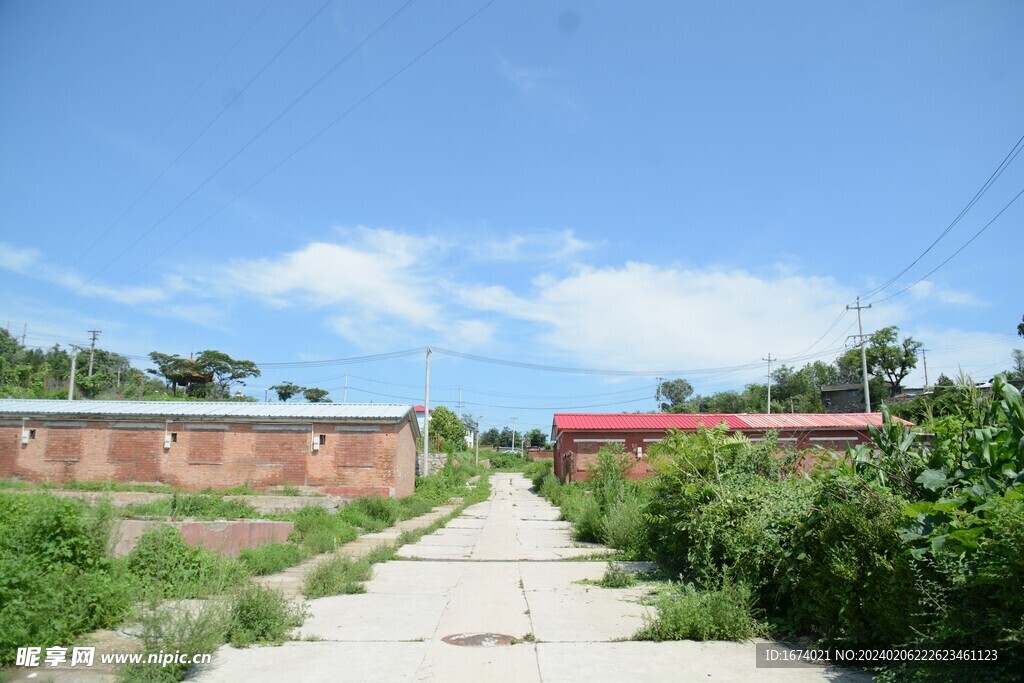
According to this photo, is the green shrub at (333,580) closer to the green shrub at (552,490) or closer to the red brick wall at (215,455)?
the red brick wall at (215,455)

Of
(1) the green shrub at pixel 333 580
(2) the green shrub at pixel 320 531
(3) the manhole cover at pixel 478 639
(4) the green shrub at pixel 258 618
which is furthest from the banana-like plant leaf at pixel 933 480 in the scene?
(2) the green shrub at pixel 320 531

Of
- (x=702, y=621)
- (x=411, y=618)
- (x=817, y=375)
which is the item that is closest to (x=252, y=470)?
→ (x=411, y=618)

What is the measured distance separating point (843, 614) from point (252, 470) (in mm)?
23080

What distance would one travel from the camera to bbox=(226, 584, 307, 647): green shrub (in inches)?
274

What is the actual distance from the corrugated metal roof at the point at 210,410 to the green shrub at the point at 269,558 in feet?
42.4

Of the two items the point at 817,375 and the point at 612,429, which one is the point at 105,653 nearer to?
the point at 612,429

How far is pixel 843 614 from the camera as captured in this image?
6.05 metres

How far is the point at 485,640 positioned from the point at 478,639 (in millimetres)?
95

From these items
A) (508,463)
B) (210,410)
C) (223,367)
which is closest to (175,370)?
(223,367)

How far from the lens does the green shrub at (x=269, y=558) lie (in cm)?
1105

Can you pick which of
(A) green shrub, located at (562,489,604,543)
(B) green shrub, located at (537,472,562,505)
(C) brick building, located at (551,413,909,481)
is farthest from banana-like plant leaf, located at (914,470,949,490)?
(C) brick building, located at (551,413,909,481)

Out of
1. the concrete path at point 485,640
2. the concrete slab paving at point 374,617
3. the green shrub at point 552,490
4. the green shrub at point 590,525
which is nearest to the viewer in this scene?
the concrete path at point 485,640

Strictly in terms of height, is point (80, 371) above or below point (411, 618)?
above

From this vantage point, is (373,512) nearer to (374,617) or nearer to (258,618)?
(374,617)
